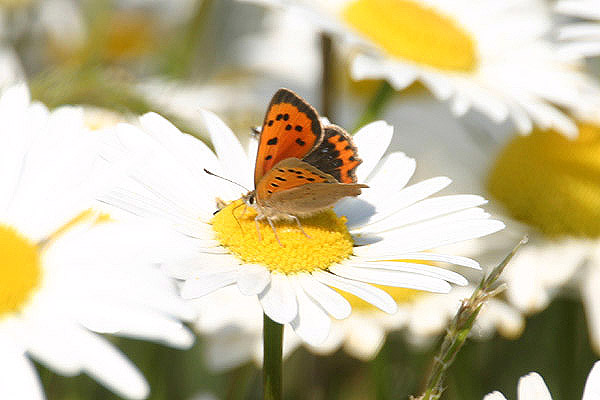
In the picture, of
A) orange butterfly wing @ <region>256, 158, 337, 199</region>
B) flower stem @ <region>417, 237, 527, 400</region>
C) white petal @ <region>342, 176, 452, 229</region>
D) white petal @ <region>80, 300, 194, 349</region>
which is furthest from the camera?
white petal @ <region>342, 176, 452, 229</region>

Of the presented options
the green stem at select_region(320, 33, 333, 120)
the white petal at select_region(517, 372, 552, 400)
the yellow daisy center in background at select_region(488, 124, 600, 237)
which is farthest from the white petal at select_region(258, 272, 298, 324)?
the yellow daisy center in background at select_region(488, 124, 600, 237)

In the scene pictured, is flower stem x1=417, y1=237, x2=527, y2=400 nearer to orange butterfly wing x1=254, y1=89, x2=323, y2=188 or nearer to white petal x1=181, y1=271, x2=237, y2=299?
white petal x1=181, y1=271, x2=237, y2=299

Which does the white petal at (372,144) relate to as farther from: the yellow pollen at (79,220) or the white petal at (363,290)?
the yellow pollen at (79,220)

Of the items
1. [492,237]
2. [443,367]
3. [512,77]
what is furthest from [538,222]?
[443,367]

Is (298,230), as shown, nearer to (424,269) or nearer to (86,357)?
(424,269)

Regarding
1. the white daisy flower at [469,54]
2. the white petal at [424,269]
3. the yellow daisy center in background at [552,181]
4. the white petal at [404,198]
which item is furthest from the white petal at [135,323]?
the yellow daisy center in background at [552,181]
